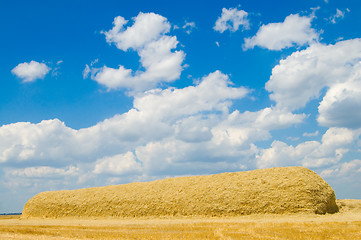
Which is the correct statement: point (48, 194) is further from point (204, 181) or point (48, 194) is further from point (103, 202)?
point (204, 181)

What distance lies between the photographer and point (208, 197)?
4134 centimetres

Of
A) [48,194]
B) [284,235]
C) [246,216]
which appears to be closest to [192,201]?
[246,216]

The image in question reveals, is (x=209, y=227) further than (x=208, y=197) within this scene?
No

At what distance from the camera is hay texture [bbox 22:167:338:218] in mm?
38125

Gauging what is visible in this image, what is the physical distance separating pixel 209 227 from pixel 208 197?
44.0 ft

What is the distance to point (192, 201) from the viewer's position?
137 feet

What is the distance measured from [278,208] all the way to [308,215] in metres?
3.44

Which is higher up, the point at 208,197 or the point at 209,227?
the point at 208,197

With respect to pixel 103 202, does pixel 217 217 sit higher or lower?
lower

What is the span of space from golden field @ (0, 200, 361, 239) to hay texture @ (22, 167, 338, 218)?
1.33 m

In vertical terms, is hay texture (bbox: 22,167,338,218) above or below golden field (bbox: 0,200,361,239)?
above

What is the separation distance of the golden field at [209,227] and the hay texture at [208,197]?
1333mm

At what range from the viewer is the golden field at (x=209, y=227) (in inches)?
865

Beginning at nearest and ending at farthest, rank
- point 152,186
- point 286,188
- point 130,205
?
point 286,188 < point 130,205 < point 152,186
